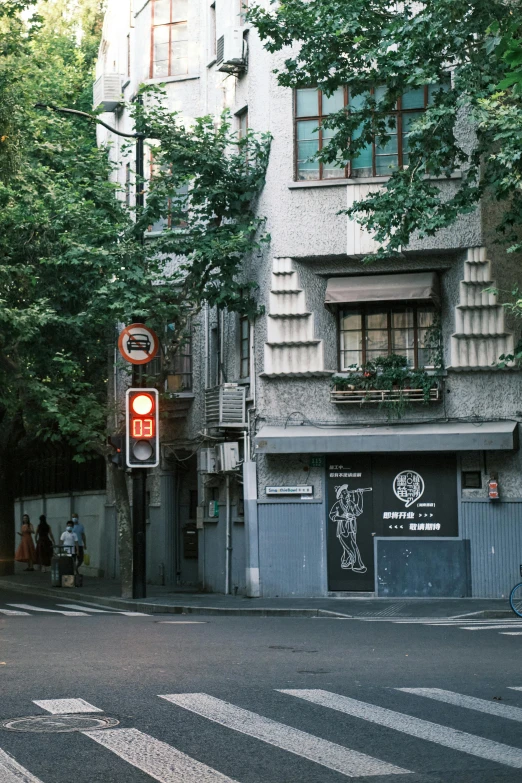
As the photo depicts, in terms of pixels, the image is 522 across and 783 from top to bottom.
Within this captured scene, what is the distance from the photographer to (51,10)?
152 feet

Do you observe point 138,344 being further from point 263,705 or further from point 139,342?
point 263,705

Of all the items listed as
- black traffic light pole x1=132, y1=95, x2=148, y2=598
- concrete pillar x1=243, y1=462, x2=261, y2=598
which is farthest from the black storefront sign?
black traffic light pole x1=132, y1=95, x2=148, y2=598

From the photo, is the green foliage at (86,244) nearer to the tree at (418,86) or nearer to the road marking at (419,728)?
the tree at (418,86)

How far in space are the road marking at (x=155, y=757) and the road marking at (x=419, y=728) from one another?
171 cm

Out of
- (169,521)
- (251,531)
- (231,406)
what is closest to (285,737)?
(251,531)

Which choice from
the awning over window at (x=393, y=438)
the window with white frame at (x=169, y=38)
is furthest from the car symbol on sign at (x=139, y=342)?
the window with white frame at (x=169, y=38)

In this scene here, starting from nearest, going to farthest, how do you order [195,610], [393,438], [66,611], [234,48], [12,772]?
[12,772]
[195,610]
[66,611]
[393,438]
[234,48]

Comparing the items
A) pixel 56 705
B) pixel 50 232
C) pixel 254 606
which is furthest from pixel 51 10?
pixel 56 705

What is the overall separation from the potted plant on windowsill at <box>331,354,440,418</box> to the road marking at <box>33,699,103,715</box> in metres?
14.8

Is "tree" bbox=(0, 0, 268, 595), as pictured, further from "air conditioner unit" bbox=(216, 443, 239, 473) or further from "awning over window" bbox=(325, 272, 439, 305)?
"air conditioner unit" bbox=(216, 443, 239, 473)

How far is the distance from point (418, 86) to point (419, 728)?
13.7 m

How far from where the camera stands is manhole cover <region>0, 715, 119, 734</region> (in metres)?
8.30

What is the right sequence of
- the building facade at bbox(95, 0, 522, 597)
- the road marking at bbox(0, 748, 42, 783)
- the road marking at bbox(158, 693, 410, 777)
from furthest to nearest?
the building facade at bbox(95, 0, 522, 597), the road marking at bbox(158, 693, 410, 777), the road marking at bbox(0, 748, 42, 783)

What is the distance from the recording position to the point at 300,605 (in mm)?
21766
